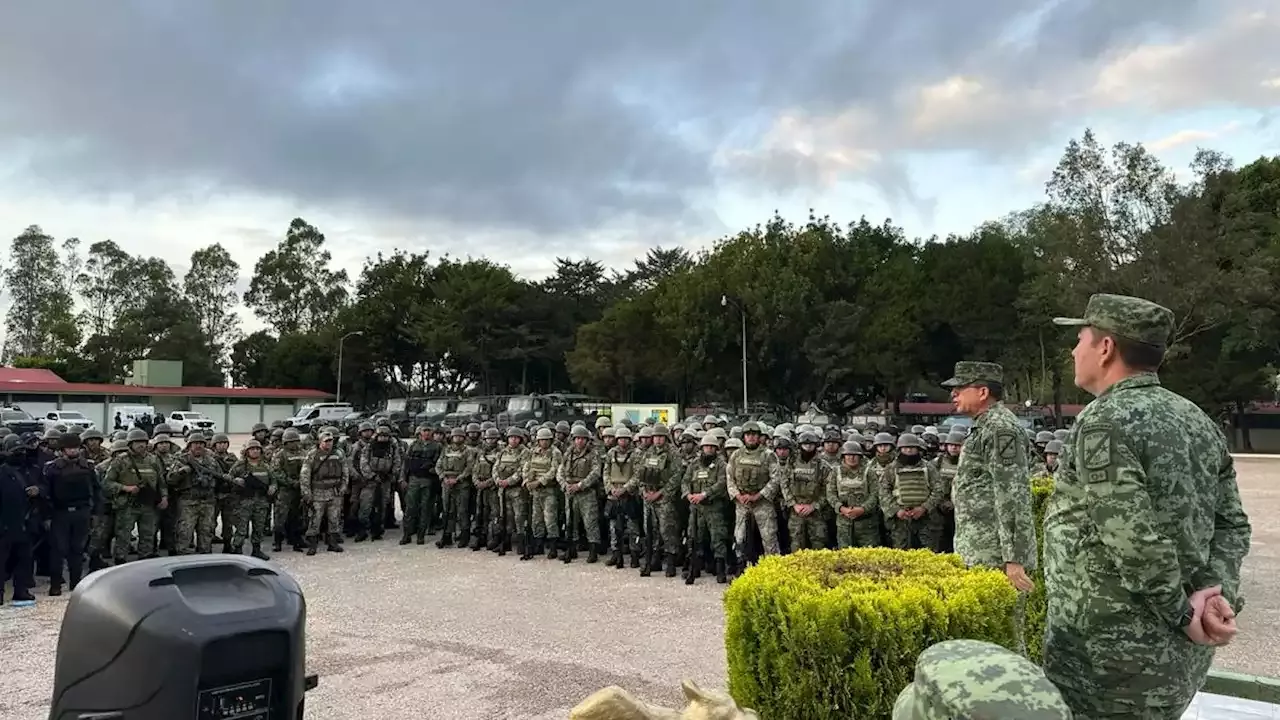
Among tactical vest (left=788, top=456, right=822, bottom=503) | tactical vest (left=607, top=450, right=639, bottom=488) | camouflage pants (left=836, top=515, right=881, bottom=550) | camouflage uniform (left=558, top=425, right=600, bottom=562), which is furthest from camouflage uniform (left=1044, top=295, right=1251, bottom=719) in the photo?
camouflage uniform (left=558, top=425, right=600, bottom=562)

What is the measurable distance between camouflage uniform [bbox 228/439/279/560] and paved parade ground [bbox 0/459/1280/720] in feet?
2.69

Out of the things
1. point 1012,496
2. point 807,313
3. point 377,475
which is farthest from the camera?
point 807,313

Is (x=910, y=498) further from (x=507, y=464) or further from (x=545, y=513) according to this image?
(x=507, y=464)

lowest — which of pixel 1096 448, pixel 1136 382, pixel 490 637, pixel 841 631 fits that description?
pixel 490 637

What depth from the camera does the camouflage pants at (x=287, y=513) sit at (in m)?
10.9

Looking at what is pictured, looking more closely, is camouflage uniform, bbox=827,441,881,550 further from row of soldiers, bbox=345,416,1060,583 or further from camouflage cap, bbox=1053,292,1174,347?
camouflage cap, bbox=1053,292,1174,347

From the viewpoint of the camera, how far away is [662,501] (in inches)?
368

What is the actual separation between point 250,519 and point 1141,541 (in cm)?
1033

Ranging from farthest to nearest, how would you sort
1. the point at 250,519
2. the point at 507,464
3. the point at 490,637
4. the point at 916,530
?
the point at 507,464
the point at 250,519
the point at 916,530
the point at 490,637

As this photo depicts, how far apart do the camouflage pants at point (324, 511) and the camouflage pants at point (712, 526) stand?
15.5 ft

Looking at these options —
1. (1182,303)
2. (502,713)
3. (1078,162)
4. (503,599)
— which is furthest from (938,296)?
(502,713)

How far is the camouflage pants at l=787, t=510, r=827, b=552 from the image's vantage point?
28.3ft

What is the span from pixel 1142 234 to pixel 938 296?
29.4ft

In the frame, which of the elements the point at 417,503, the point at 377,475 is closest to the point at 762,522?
the point at 417,503
